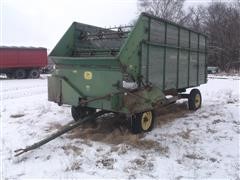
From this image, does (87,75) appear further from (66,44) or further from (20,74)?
(20,74)

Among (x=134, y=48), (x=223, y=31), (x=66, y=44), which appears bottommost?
(x=134, y=48)

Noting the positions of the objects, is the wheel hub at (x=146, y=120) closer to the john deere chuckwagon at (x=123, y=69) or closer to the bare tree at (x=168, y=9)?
the john deere chuckwagon at (x=123, y=69)

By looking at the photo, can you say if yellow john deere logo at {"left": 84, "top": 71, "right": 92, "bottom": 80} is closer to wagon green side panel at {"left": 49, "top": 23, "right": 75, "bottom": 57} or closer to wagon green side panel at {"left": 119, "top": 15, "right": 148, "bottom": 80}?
wagon green side panel at {"left": 119, "top": 15, "right": 148, "bottom": 80}

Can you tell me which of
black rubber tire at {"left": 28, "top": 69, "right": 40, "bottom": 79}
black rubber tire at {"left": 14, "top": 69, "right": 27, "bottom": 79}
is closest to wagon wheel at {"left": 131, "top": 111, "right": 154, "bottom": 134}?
black rubber tire at {"left": 14, "top": 69, "right": 27, "bottom": 79}

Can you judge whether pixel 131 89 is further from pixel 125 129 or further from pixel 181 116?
pixel 181 116

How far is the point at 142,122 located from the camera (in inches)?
255

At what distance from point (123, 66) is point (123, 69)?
0.06 metres

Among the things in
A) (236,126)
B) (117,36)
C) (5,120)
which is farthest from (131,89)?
(5,120)

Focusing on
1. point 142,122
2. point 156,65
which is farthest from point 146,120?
point 156,65

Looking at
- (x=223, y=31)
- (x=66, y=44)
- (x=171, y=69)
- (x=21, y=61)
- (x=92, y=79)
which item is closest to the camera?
(x=92, y=79)

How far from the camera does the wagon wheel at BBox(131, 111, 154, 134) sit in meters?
6.34

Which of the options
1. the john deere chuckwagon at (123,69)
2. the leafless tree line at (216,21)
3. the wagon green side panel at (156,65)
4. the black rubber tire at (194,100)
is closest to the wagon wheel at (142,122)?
the john deere chuckwagon at (123,69)

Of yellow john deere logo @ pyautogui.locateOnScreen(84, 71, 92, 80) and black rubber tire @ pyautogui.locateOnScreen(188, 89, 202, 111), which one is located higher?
yellow john deere logo @ pyautogui.locateOnScreen(84, 71, 92, 80)

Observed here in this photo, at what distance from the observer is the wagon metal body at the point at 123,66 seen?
19.7ft
